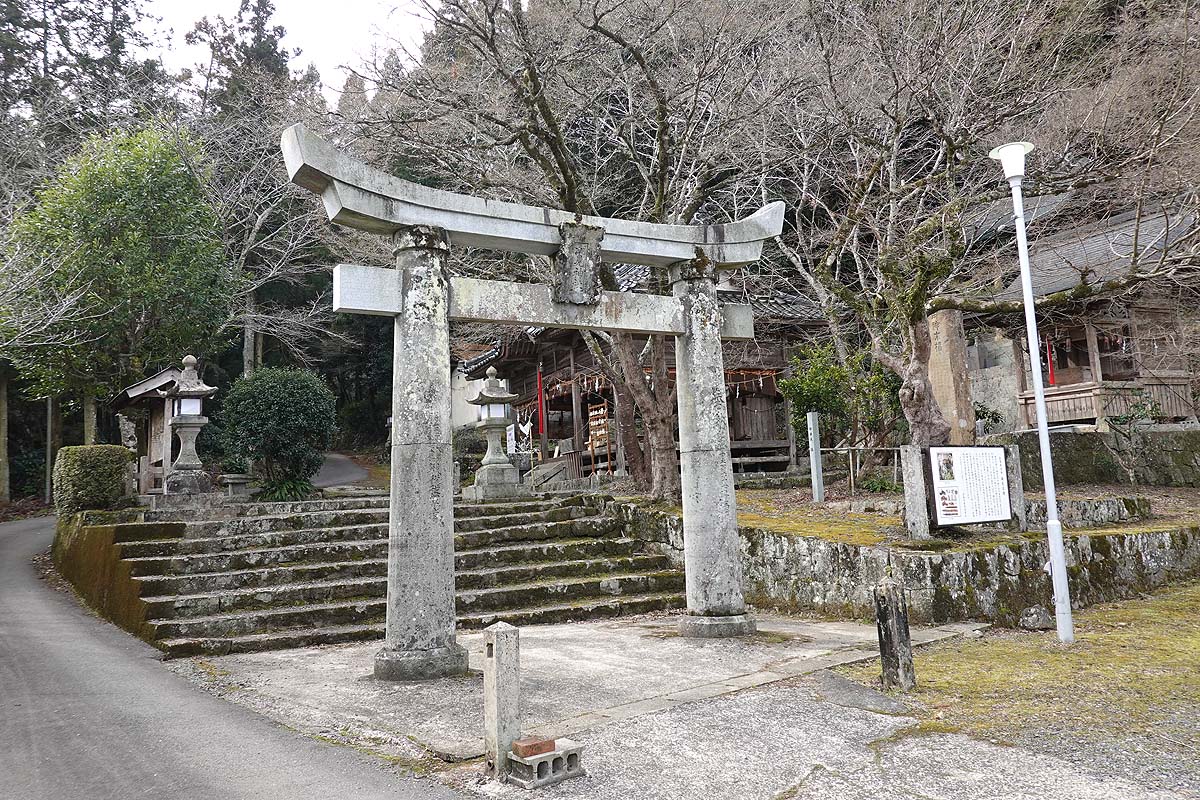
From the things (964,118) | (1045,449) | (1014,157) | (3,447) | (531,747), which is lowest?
(531,747)

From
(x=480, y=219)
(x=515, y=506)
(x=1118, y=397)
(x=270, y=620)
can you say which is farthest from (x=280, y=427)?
(x=1118, y=397)

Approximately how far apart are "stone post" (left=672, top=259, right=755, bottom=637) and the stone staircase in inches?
79.9

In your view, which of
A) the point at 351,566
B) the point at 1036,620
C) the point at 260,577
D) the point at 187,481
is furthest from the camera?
the point at 187,481

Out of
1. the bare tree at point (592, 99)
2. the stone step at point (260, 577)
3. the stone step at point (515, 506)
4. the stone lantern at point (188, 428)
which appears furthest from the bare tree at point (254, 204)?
the stone step at point (260, 577)

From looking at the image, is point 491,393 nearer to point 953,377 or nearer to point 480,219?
point 480,219

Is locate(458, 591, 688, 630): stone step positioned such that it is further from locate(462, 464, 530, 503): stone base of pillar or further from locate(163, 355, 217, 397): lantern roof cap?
locate(163, 355, 217, 397): lantern roof cap

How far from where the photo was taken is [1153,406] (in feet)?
51.5

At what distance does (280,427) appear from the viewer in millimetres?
14164

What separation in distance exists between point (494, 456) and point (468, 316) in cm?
747

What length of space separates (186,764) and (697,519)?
5.01 metres

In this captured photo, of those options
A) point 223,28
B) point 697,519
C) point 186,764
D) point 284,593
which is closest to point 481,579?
point 284,593

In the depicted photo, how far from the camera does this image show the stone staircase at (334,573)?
8.05 m

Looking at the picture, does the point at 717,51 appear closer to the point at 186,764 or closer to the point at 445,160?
the point at 445,160

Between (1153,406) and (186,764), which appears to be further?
(1153,406)
